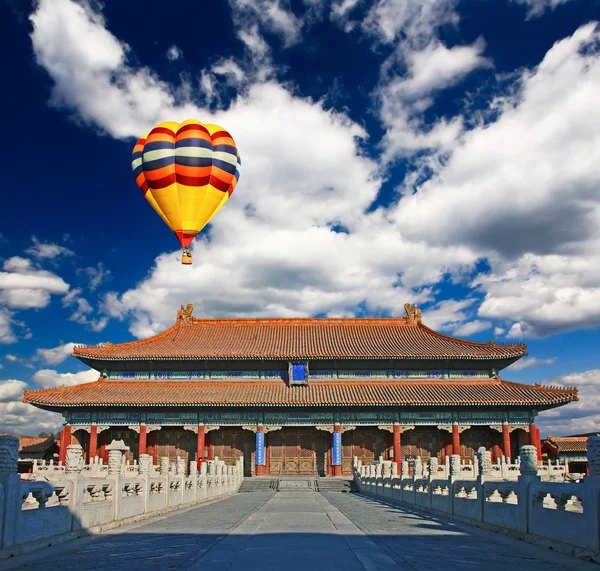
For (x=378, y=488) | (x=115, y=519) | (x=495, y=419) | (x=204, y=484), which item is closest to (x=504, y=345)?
(x=495, y=419)

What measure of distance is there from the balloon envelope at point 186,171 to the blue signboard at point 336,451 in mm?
15705

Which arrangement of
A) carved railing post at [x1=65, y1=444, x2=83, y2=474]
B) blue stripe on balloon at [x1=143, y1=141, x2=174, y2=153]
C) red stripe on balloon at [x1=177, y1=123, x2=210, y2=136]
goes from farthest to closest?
red stripe on balloon at [x1=177, y1=123, x2=210, y2=136]
blue stripe on balloon at [x1=143, y1=141, x2=174, y2=153]
carved railing post at [x1=65, y1=444, x2=83, y2=474]

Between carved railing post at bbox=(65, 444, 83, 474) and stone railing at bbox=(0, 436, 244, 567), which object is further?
carved railing post at bbox=(65, 444, 83, 474)

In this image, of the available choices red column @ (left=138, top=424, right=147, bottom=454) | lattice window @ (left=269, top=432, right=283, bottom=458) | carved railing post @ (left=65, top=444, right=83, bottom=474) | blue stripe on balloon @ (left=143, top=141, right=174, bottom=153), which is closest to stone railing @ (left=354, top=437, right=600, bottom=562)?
carved railing post @ (left=65, top=444, right=83, bottom=474)

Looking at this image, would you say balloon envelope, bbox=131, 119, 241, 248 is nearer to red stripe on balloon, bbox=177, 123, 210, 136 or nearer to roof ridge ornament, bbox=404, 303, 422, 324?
red stripe on balloon, bbox=177, 123, 210, 136

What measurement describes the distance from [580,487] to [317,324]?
119 ft

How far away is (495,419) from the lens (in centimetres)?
3559

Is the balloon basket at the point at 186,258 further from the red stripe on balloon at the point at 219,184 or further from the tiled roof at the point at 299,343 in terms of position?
the tiled roof at the point at 299,343

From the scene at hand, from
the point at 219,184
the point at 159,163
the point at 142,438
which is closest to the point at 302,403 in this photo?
the point at 142,438

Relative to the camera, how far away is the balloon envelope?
957 inches

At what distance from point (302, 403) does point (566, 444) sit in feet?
64.1

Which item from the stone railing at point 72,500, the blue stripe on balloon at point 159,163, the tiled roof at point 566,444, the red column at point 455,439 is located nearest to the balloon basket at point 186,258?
the blue stripe on balloon at point 159,163

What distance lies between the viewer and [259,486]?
30.4 meters

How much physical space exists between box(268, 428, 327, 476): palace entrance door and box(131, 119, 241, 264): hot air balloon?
1518cm
